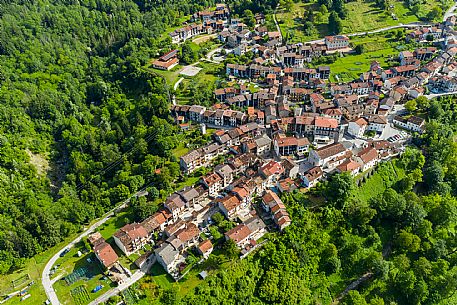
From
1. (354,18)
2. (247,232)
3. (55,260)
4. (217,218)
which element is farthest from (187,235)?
(354,18)

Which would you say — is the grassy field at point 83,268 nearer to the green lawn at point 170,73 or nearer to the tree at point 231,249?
the tree at point 231,249

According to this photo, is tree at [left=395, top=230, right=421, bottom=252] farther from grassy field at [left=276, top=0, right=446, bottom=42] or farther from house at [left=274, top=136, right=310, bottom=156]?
grassy field at [left=276, top=0, right=446, bottom=42]

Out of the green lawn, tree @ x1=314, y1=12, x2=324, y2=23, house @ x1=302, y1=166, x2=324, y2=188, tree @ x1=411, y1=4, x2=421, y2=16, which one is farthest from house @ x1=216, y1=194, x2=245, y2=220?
tree @ x1=411, y1=4, x2=421, y2=16

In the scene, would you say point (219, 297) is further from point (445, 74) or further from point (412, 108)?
point (445, 74)

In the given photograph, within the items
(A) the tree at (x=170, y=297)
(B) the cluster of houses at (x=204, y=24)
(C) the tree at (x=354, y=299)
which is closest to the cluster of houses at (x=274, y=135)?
(A) the tree at (x=170, y=297)

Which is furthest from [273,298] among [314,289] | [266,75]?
[266,75]
